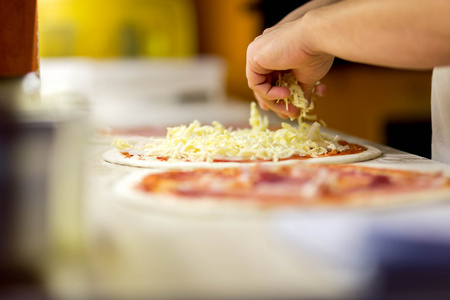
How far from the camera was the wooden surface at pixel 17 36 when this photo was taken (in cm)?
126

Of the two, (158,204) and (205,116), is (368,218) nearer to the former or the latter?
(158,204)

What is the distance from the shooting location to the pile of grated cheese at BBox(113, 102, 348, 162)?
3.46 ft

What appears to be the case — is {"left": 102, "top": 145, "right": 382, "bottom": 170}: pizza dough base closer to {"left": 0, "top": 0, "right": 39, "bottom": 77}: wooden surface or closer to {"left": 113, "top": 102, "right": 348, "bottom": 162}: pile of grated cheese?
{"left": 113, "top": 102, "right": 348, "bottom": 162}: pile of grated cheese

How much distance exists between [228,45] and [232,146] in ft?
10.5

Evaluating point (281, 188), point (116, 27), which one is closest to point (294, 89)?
point (281, 188)

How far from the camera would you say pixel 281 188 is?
769mm

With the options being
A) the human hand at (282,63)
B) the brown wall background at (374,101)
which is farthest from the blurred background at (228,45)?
the human hand at (282,63)

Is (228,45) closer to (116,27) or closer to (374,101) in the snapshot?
(116,27)

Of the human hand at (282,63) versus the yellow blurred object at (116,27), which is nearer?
the human hand at (282,63)

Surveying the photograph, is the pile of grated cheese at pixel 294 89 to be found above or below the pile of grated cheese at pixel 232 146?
above

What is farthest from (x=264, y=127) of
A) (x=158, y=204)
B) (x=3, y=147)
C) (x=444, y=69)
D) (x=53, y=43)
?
(x=53, y=43)

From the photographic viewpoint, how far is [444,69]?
52.3 inches

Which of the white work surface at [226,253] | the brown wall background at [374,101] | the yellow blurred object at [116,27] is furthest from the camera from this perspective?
the yellow blurred object at [116,27]

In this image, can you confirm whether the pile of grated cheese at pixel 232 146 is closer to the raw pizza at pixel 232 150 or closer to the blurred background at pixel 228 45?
the raw pizza at pixel 232 150
